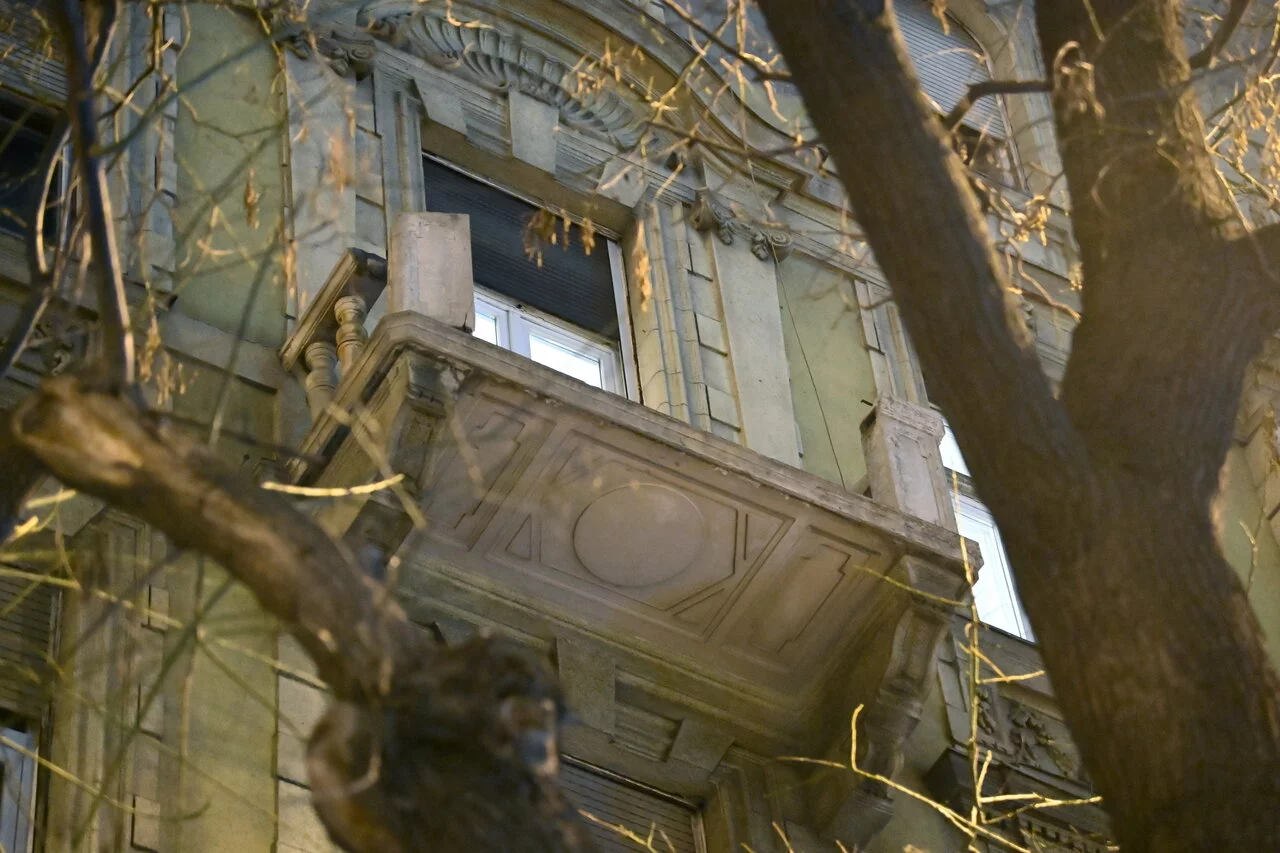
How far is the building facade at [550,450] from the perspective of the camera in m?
8.69

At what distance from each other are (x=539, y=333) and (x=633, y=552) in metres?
2.45

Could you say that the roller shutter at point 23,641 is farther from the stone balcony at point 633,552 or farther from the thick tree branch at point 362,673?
the thick tree branch at point 362,673

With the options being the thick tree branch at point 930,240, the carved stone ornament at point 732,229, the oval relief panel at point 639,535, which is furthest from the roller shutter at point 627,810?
the thick tree branch at point 930,240

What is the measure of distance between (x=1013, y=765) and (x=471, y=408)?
3598 mm

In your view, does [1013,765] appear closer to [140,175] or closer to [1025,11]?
[140,175]

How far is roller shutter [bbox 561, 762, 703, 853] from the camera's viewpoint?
973 cm

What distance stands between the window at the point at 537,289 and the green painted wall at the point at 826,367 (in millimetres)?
1026

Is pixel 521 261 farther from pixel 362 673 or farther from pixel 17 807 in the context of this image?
pixel 362 673

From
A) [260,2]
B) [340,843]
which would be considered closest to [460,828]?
[340,843]

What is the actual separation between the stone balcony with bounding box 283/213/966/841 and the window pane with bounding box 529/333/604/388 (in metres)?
1.84

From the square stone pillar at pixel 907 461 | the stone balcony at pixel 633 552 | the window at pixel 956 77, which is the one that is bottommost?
the stone balcony at pixel 633 552

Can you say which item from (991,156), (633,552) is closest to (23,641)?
(633,552)

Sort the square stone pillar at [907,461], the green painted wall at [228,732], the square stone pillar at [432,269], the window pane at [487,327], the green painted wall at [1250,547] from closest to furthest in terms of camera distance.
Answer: the green painted wall at [228,732] < the square stone pillar at [432,269] < the square stone pillar at [907,461] < the window pane at [487,327] < the green painted wall at [1250,547]

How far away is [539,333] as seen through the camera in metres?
12.1
